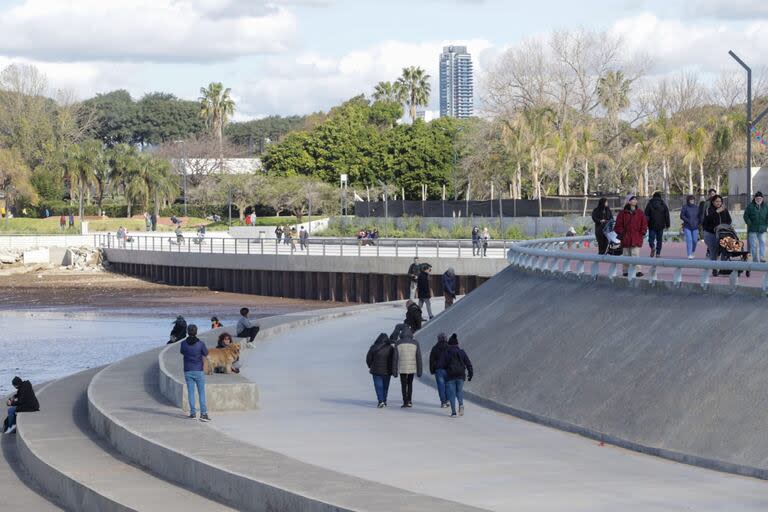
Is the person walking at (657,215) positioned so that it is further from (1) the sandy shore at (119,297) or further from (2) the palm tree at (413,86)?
Answer: (2) the palm tree at (413,86)

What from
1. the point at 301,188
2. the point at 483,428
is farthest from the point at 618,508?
the point at 301,188

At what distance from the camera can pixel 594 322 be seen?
21.2m

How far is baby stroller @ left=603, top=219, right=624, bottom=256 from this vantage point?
2612 centimetres

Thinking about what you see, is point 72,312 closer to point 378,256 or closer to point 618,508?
point 378,256

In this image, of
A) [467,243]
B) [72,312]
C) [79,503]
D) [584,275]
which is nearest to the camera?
[79,503]

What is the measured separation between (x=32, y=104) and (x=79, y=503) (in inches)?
4592

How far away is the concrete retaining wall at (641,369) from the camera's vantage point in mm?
16250

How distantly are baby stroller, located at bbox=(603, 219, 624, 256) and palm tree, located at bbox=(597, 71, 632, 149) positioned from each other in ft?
254

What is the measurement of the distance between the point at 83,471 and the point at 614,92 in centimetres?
9156

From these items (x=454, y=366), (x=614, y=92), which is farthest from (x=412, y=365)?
(x=614, y=92)

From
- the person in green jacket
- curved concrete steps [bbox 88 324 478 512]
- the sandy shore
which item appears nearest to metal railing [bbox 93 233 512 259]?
the sandy shore

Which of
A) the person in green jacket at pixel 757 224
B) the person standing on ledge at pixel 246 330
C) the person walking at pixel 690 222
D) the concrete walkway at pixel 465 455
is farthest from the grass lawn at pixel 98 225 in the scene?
the person in green jacket at pixel 757 224

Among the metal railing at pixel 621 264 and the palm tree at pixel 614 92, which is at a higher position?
the palm tree at pixel 614 92

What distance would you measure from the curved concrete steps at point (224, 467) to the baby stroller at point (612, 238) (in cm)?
1012
